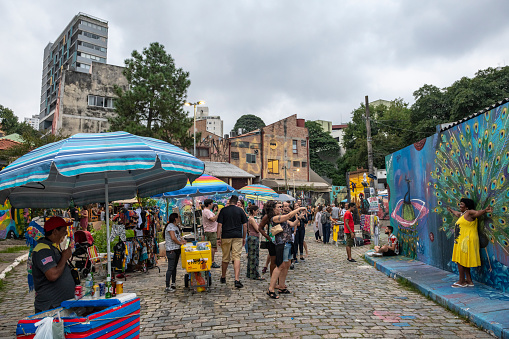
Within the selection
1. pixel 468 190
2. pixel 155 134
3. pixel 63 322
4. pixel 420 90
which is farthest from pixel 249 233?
pixel 420 90

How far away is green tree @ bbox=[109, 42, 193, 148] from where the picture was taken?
22.0m

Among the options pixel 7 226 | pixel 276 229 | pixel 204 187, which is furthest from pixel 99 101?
pixel 276 229

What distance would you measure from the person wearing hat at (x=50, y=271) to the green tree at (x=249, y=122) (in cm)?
8050

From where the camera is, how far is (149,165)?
13.7 feet

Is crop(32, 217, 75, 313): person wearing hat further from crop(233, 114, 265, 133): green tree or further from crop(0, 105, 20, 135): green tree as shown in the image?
crop(233, 114, 265, 133): green tree

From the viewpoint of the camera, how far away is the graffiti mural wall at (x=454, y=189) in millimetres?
6676

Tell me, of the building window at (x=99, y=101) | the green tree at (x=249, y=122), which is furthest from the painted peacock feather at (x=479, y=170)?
the green tree at (x=249, y=122)

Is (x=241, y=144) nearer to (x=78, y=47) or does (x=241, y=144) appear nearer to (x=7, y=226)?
(x=7, y=226)

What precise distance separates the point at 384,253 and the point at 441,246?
3.04 m

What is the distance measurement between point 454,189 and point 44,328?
8437 millimetres

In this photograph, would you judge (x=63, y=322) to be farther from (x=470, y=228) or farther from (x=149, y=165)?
(x=470, y=228)

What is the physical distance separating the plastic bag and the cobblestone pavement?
6.25ft

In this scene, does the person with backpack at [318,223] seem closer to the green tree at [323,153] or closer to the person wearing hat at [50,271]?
the person wearing hat at [50,271]

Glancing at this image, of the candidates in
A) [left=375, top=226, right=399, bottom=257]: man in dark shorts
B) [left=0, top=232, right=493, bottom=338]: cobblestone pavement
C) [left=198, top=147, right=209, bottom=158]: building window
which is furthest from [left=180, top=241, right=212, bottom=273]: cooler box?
[left=198, top=147, right=209, bottom=158]: building window
